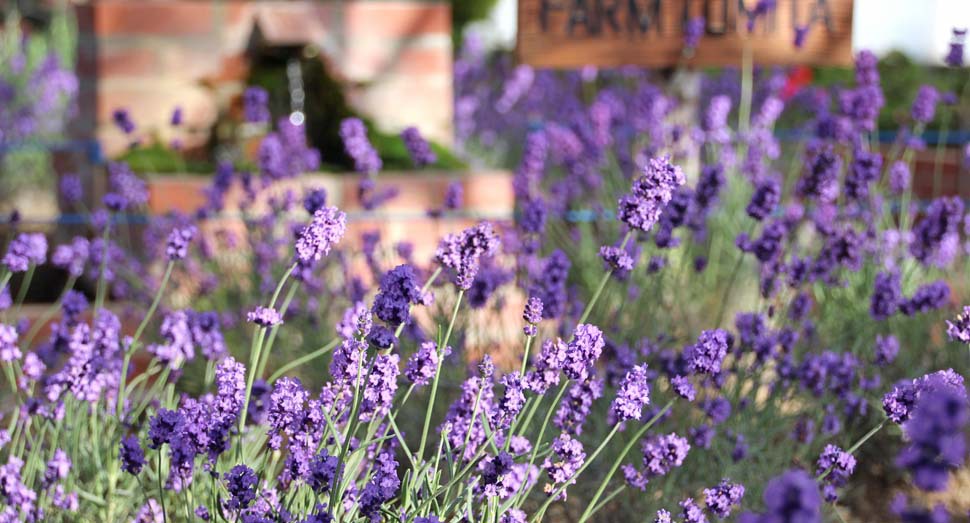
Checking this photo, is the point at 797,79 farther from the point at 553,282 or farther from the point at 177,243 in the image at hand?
the point at 177,243

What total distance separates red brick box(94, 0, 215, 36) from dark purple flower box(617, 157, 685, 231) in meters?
2.92

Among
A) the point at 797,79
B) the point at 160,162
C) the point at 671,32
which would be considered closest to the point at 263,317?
the point at 671,32

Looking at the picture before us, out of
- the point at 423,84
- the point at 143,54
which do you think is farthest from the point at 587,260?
the point at 143,54

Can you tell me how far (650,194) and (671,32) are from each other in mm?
1950

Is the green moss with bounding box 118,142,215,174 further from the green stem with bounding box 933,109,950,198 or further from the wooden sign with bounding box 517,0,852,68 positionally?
the green stem with bounding box 933,109,950,198

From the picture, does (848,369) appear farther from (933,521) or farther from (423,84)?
(423,84)

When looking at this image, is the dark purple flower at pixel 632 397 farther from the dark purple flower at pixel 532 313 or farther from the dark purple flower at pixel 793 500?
the dark purple flower at pixel 793 500

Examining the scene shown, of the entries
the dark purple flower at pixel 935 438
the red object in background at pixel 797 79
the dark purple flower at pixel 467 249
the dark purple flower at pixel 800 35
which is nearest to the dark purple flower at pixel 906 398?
the dark purple flower at pixel 467 249

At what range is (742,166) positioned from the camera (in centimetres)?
388

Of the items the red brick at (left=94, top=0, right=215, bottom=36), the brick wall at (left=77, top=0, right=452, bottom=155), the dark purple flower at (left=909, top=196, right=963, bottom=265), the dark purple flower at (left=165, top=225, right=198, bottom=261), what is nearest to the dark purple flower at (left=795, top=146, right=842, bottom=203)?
the dark purple flower at (left=909, top=196, right=963, bottom=265)

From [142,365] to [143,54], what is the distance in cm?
122

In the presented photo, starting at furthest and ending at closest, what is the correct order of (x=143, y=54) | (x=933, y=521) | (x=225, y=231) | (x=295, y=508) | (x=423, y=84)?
1. (x=423, y=84)
2. (x=143, y=54)
3. (x=225, y=231)
4. (x=295, y=508)
5. (x=933, y=521)

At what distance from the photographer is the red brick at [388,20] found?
177 inches

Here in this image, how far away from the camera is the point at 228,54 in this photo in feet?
14.5
